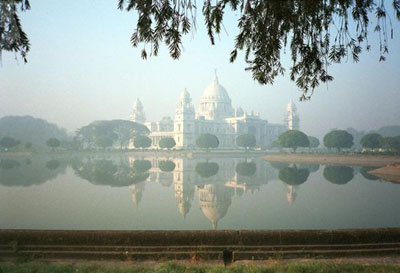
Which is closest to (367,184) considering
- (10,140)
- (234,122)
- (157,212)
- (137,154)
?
(157,212)

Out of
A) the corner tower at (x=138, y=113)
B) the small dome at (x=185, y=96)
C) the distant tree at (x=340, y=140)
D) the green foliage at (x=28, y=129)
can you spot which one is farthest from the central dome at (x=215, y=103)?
the distant tree at (x=340, y=140)

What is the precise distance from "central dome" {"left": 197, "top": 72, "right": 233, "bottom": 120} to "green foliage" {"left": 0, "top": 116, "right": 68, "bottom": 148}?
42.7m

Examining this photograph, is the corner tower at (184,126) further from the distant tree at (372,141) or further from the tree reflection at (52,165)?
the tree reflection at (52,165)

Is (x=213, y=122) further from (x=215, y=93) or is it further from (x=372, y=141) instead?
(x=372, y=141)

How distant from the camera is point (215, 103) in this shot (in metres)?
93.0

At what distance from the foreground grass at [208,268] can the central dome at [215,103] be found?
A: 8730 cm

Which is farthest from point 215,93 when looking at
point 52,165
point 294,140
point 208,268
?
point 208,268

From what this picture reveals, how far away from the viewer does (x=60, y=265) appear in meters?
4.69

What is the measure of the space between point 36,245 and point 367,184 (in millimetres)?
18483

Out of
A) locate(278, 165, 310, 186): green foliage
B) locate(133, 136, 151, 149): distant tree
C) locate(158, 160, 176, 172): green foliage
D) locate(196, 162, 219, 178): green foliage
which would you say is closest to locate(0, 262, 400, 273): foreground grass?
locate(278, 165, 310, 186): green foliage

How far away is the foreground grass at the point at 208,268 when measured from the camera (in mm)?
4340

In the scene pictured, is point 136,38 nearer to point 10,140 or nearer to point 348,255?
point 348,255

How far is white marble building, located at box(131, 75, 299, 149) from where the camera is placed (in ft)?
250

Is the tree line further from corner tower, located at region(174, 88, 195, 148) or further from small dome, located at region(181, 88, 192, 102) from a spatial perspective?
small dome, located at region(181, 88, 192, 102)
